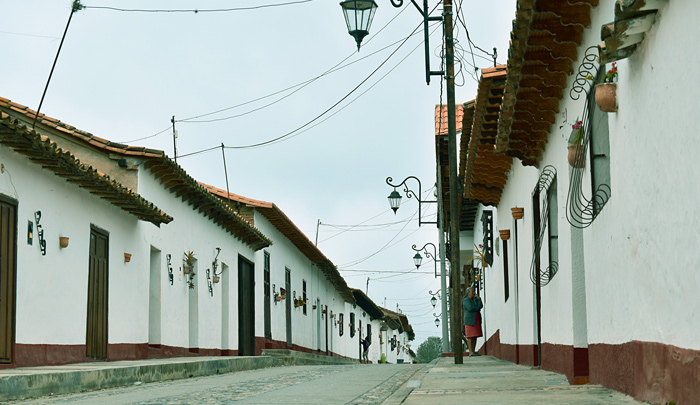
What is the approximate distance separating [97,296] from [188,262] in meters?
5.32

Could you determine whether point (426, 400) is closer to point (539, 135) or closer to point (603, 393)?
point (603, 393)

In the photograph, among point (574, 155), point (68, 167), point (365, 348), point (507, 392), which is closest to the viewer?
→ point (507, 392)

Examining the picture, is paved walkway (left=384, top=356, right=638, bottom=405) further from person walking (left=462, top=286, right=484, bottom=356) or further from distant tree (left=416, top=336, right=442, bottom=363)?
distant tree (left=416, top=336, right=442, bottom=363)

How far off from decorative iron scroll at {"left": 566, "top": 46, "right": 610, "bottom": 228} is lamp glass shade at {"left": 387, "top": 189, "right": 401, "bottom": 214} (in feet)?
53.7

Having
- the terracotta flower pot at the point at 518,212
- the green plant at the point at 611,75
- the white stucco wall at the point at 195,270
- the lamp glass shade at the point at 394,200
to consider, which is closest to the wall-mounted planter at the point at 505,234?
the terracotta flower pot at the point at 518,212

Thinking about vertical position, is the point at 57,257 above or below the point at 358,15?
below

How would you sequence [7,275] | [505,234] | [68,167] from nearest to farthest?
[7,275]
[68,167]
[505,234]

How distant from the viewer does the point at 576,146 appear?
26.4 ft

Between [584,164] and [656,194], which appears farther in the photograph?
[584,164]

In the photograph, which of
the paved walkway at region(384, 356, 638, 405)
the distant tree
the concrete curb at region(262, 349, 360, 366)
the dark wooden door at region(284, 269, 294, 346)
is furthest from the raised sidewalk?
the distant tree

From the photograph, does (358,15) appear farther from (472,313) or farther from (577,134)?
(472,313)

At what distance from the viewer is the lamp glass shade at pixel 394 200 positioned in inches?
979

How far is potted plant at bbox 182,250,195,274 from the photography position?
20.1 metres

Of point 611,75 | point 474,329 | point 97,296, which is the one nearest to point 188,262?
point 97,296
